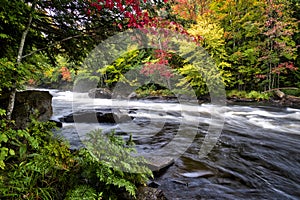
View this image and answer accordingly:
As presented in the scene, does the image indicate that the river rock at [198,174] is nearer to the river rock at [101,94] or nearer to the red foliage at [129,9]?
the red foliage at [129,9]

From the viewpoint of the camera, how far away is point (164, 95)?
Result: 16281 millimetres

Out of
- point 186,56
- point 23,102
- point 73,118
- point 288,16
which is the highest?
point 288,16

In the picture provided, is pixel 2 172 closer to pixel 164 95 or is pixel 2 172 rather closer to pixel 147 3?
pixel 147 3

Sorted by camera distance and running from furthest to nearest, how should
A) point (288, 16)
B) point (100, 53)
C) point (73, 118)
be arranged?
point (288, 16) < point (73, 118) < point (100, 53)

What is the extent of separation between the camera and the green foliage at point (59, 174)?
178 centimetres

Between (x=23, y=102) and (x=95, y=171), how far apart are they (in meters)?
2.02

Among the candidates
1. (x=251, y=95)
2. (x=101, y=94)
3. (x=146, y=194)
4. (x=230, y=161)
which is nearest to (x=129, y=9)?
(x=146, y=194)

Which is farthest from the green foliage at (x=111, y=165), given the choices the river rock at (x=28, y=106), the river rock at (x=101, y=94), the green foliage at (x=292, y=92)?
the green foliage at (x=292, y=92)

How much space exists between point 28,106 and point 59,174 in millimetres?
1659

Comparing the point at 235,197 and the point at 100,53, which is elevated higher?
the point at 100,53

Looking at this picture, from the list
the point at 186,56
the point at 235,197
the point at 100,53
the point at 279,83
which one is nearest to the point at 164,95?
the point at 186,56

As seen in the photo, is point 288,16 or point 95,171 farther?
point 288,16

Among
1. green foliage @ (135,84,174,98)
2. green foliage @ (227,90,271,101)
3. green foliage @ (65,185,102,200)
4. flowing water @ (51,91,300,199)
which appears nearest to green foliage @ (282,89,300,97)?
Answer: green foliage @ (227,90,271,101)

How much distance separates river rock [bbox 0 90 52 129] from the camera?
2840 mm
